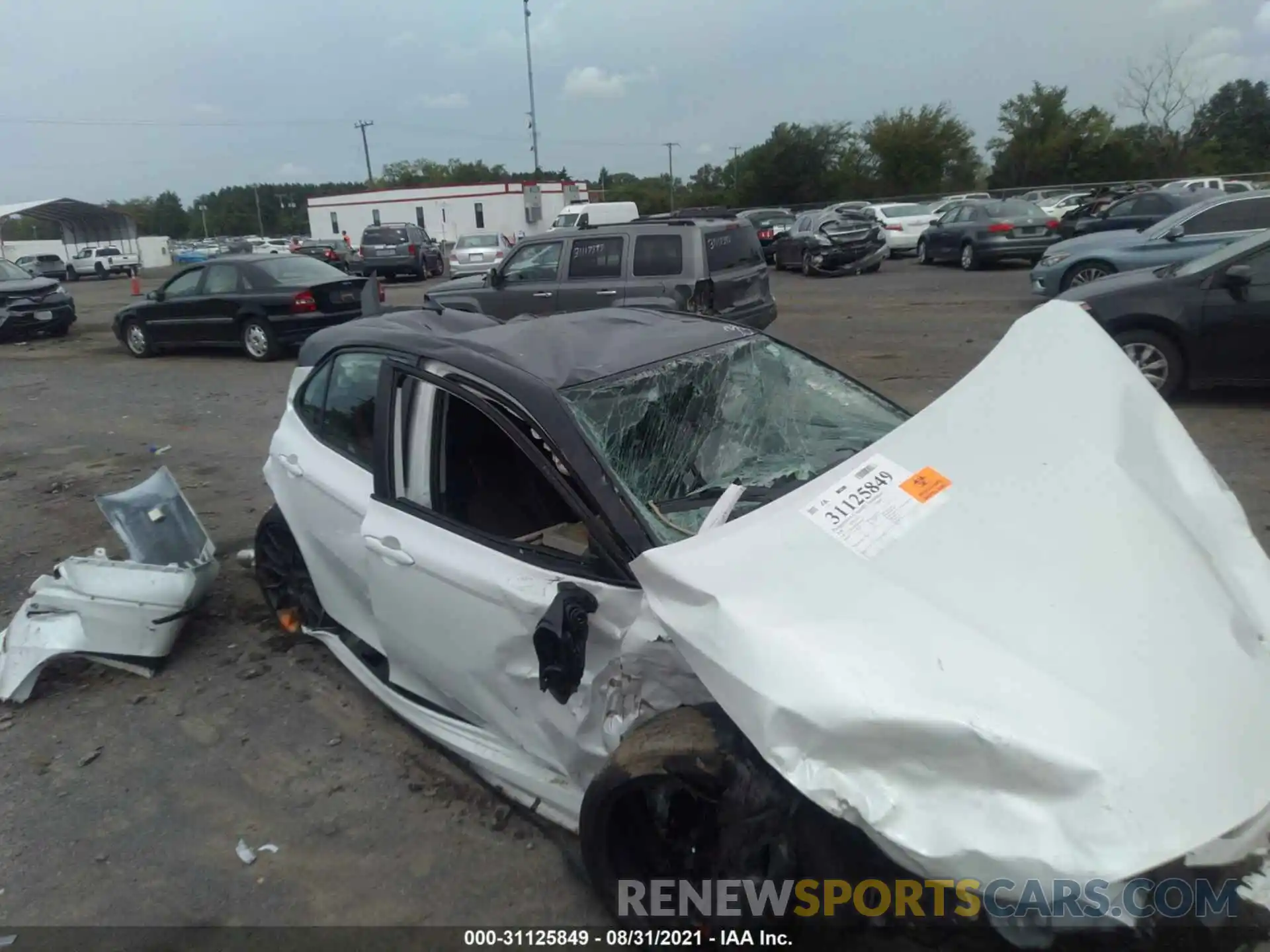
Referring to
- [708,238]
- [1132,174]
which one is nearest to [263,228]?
[1132,174]

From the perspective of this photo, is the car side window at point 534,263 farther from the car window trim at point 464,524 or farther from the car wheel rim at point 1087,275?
the car window trim at point 464,524

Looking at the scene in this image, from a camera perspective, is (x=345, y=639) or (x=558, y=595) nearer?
A: (x=558, y=595)

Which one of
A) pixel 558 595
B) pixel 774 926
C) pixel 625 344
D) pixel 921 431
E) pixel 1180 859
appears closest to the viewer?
pixel 1180 859

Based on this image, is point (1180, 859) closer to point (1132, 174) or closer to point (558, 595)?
point (558, 595)

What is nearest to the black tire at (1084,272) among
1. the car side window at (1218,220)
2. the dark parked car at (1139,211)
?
the car side window at (1218,220)

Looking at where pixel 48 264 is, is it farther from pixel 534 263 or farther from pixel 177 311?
pixel 534 263

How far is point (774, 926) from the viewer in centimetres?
Result: 229

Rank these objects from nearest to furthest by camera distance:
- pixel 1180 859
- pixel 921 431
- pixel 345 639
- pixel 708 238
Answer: pixel 1180 859, pixel 921 431, pixel 345 639, pixel 708 238

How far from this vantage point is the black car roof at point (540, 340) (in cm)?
302

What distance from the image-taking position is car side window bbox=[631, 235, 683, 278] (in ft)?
33.6

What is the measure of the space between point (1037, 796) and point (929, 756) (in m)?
0.20

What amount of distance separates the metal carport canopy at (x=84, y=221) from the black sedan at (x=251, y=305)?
3997 centimetres

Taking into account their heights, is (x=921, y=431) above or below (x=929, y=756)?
above

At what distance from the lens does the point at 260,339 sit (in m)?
13.0
